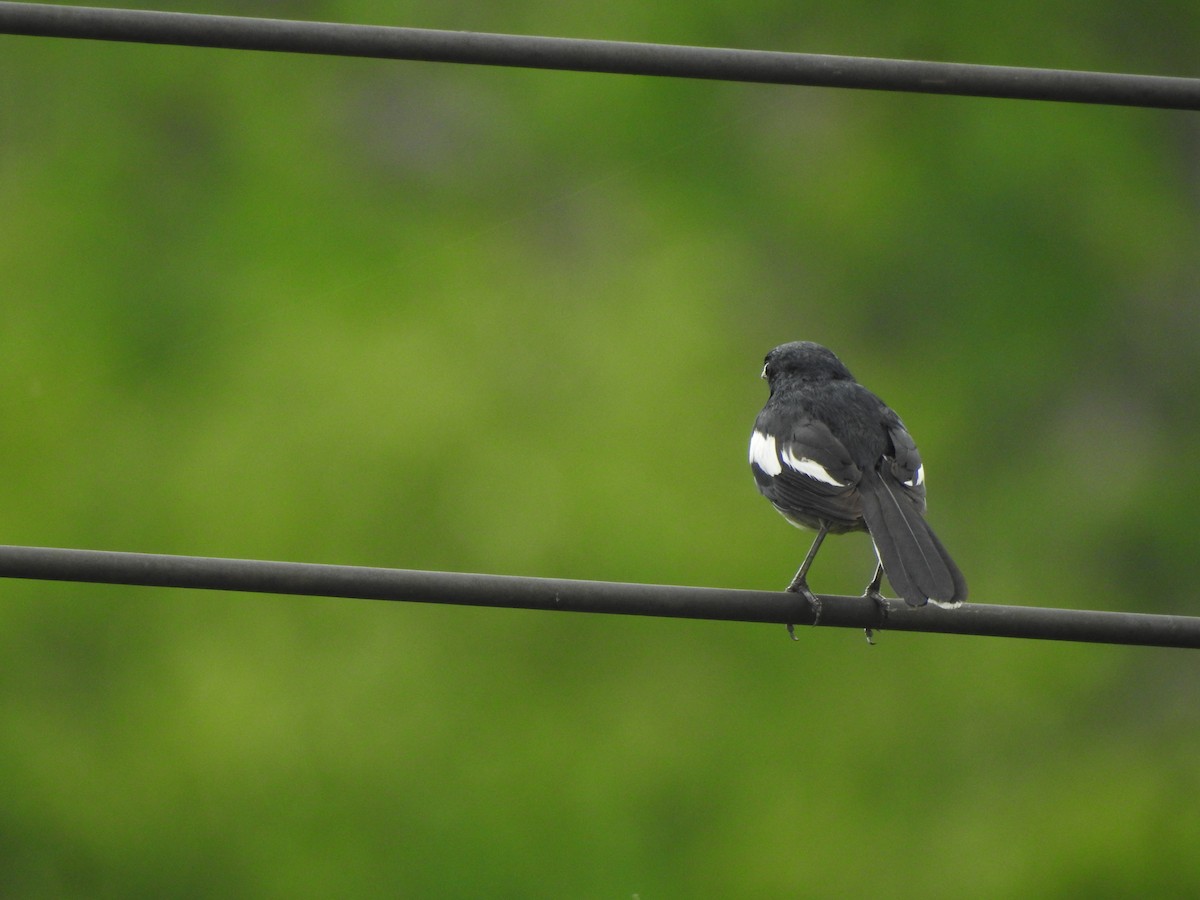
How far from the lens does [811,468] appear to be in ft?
14.3

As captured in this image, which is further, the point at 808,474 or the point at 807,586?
the point at 808,474

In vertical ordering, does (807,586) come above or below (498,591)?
below

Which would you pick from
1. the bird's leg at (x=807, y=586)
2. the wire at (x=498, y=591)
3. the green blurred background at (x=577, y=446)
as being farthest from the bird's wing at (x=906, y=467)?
the green blurred background at (x=577, y=446)

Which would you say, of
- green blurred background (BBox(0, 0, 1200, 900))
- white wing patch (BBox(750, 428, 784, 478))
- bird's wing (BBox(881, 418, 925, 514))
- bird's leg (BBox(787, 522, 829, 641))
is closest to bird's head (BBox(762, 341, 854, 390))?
white wing patch (BBox(750, 428, 784, 478))

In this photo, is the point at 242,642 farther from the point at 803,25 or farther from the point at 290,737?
the point at 803,25

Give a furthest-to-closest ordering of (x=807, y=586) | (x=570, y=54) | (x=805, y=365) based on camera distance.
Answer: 1. (x=805, y=365)
2. (x=807, y=586)
3. (x=570, y=54)

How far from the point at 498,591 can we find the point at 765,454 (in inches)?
89.3

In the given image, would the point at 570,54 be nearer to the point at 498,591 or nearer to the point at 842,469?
the point at 498,591

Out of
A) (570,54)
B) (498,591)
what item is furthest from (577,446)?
(498,591)

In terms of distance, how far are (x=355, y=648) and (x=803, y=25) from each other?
13.3 metres

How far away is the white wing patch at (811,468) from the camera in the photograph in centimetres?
429

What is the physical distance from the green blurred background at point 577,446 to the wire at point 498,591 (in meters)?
14.5

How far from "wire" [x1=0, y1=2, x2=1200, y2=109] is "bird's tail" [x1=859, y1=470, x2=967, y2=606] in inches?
47.9

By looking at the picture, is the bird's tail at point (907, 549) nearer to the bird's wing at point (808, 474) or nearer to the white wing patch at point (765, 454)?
the bird's wing at point (808, 474)
